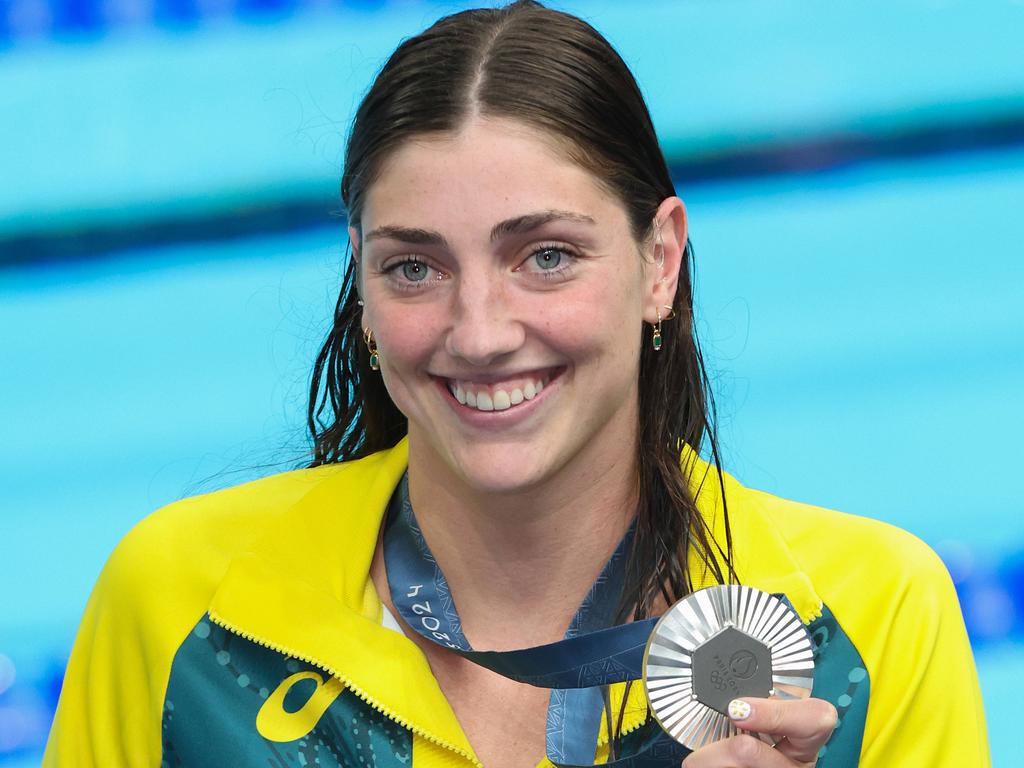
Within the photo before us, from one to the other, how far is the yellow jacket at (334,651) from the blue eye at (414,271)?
0.32 meters

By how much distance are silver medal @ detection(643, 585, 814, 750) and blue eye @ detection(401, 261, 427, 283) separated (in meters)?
0.41

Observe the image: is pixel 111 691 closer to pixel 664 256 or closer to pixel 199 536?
pixel 199 536

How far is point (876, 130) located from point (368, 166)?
127 inches

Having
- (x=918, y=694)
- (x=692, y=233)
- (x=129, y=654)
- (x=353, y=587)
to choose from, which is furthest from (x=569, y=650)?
(x=692, y=233)

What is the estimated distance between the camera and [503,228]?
137cm

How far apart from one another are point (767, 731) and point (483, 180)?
0.57 m

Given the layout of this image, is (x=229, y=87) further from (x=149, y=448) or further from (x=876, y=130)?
(x=876, y=130)

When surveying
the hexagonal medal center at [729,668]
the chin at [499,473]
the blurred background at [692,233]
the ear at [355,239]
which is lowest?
the hexagonal medal center at [729,668]

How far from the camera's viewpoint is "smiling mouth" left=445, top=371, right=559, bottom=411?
1.41 meters

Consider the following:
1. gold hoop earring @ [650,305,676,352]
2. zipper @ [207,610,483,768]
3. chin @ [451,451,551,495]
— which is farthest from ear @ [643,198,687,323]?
zipper @ [207,610,483,768]

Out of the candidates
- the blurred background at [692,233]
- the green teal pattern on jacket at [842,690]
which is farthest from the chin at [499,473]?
the blurred background at [692,233]

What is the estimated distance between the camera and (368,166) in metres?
1.48

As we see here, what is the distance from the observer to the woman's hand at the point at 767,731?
117 cm

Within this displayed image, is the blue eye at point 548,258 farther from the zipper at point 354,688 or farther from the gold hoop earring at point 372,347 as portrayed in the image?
the zipper at point 354,688
